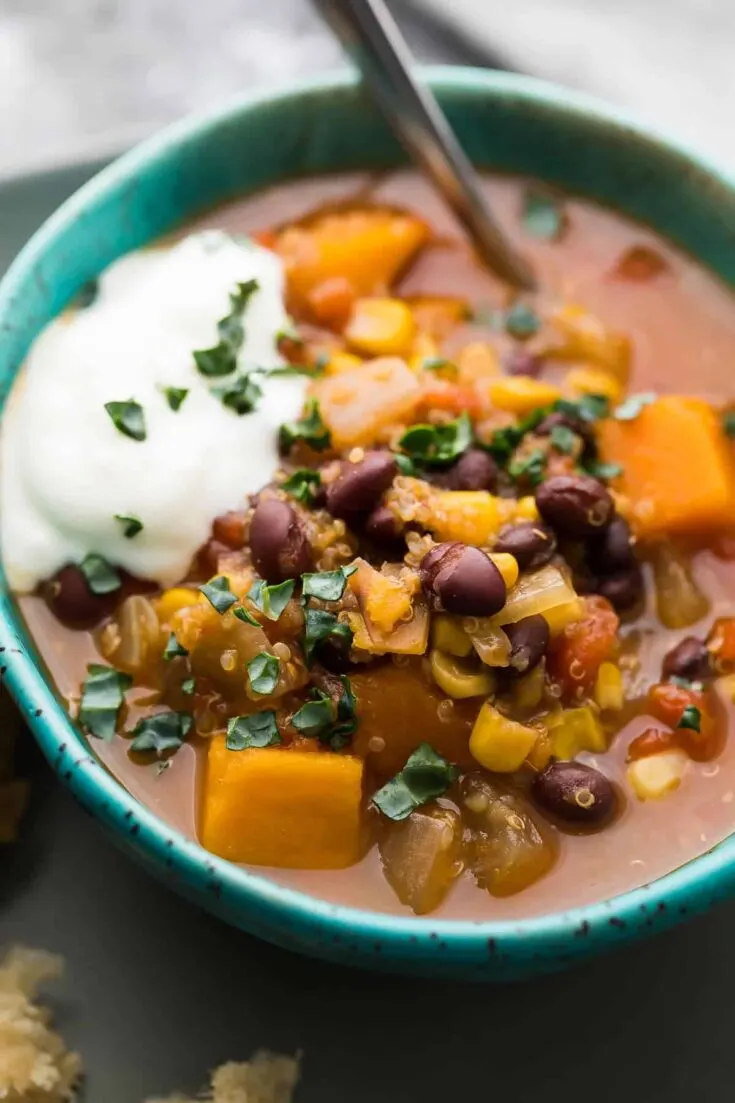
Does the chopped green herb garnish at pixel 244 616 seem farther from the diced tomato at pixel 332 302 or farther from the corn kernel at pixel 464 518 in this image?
the diced tomato at pixel 332 302

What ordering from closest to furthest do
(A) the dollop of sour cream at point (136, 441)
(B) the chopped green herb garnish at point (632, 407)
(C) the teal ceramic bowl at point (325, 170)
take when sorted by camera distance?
(C) the teal ceramic bowl at point (325, 170) → (A) the dollop of sour cream at point (136, 441) → (B) the chopped green herb garnish at point (632, 407)

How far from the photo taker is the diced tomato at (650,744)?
2.25 meters

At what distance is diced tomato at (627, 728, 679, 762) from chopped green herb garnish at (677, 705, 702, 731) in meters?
0.04

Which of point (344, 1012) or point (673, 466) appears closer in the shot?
point (344, 1012)

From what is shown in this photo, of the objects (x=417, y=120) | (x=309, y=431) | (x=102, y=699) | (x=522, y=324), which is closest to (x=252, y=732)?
(x=102, y=699)

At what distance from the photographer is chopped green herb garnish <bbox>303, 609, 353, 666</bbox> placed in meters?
2.06

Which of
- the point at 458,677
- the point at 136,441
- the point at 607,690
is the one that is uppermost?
the point at 136,441

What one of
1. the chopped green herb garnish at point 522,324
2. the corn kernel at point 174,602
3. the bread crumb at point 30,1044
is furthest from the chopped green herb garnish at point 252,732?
A: the chopped green herb garnish at point 522,324

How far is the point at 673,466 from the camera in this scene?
2.47 metres

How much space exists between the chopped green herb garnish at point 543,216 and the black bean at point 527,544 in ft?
3.38

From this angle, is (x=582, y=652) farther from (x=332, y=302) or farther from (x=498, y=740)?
(x=332, y=302)

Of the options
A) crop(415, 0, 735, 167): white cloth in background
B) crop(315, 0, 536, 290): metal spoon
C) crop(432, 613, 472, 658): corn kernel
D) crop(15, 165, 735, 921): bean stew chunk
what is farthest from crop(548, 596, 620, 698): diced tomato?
crop(415, 0, 735, 167): white cloth in background

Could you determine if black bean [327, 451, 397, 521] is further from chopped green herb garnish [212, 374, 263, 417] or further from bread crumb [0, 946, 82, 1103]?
bread crumb [0, 946, 82, 1103]

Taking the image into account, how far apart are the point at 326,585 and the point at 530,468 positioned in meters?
0.54
